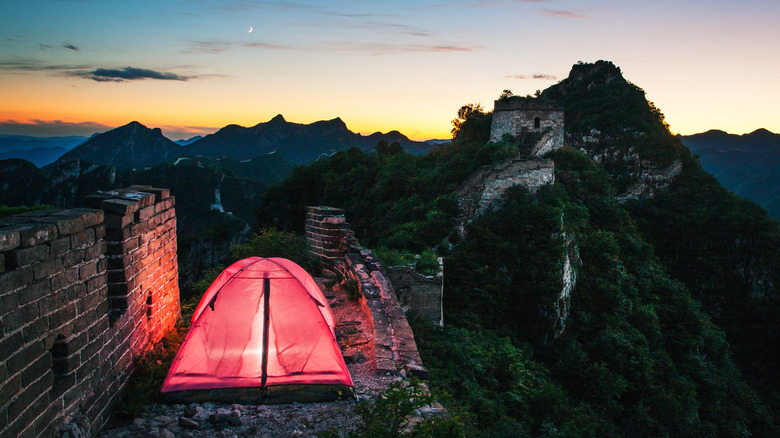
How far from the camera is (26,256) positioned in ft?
8.72

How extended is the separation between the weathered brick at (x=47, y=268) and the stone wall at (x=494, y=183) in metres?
12.7

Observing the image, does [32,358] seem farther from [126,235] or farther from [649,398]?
[649,398]

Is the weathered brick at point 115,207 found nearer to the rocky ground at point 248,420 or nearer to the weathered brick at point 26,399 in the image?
the weathered brick at point 26,399

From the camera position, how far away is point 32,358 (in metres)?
2.74

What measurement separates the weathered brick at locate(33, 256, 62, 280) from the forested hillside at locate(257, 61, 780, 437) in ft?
10.8

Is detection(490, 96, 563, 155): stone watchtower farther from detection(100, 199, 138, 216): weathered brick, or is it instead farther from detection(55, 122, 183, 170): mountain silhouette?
detection(55, 122, 183, 170): mountain silhouette

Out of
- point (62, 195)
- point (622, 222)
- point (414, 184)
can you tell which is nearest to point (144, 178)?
point (62, 195)

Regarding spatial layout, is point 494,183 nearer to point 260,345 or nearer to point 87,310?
point 260,345

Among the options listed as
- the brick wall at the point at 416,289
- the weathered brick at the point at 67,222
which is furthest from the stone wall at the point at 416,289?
the weathered brick at the point at 67,222

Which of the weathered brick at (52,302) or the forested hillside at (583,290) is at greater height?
the weathered brick at (52,302)

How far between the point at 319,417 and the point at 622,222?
19.5m

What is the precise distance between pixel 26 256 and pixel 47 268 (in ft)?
0.79

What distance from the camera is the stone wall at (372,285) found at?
5008 mm

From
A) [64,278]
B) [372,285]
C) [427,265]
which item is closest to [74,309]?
[64,278]
